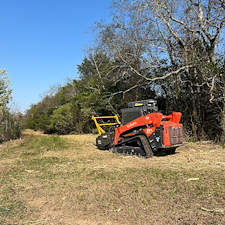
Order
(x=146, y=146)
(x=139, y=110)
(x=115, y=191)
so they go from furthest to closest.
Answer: (x=139, y=110), (x=146, y=146), (x=115, y=191)

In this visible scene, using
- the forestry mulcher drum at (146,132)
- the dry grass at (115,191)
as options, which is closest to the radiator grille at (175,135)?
the forestry mulcher drum at (146,132)

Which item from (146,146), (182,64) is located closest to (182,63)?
(182,64)

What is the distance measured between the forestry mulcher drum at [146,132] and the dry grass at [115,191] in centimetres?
39

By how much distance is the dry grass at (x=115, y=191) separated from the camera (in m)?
3.66

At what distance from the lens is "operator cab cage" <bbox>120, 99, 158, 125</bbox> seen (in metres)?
8.16

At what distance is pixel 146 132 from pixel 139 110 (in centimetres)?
75

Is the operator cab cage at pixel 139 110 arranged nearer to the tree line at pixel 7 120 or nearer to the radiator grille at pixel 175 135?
the radiator grille at pixel 175 135

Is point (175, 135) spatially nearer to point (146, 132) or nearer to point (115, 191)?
point (146, 132)

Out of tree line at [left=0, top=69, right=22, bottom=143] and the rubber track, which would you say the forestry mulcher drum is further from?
tree line at [left=0, top=69, right=22, bottom=143]

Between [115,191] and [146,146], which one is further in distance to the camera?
[146,146]

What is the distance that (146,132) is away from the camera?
776 cm

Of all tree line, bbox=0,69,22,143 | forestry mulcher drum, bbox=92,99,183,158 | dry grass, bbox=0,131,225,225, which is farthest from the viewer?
tree line, bbox=0,69,22,143

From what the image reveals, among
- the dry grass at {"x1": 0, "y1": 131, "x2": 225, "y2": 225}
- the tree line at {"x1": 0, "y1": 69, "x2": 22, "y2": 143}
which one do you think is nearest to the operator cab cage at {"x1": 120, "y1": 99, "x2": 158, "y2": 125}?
the dry grass at {"x1": 0, "y1": 131, "x2": 225, "y2": 225}

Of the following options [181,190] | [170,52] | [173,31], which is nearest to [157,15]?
[173,31]
